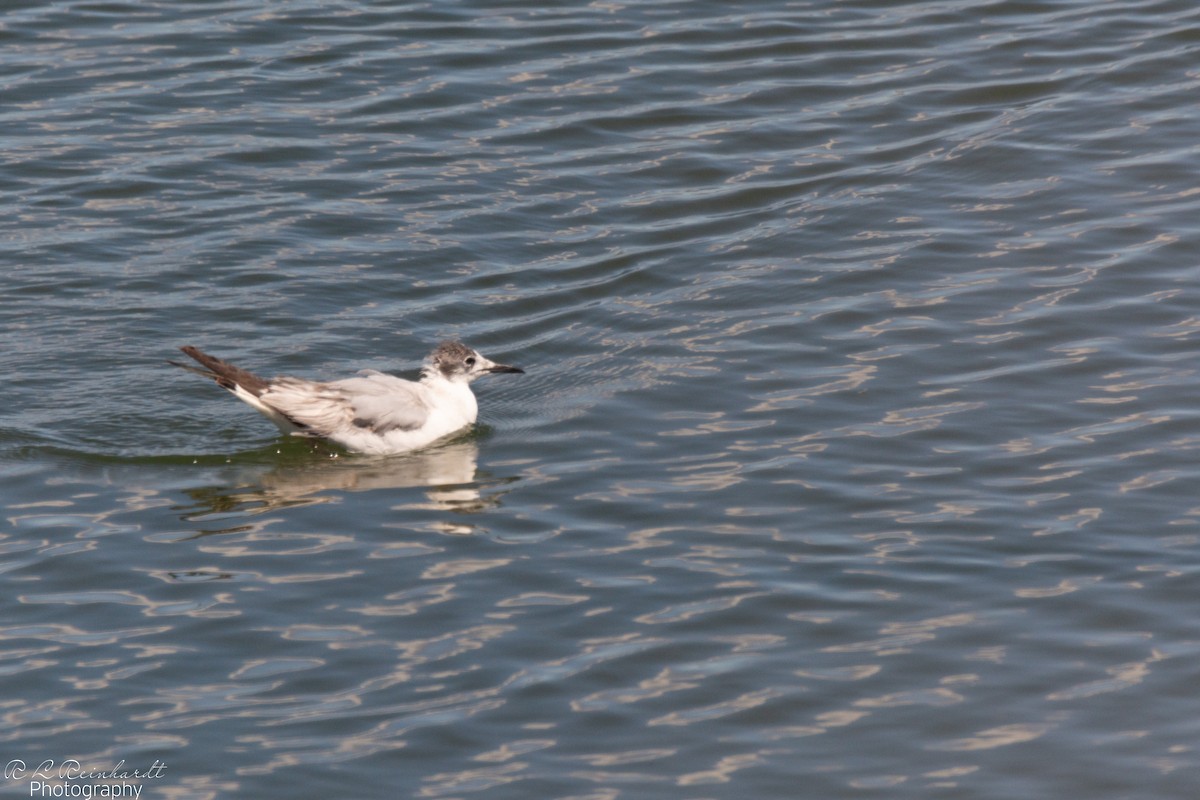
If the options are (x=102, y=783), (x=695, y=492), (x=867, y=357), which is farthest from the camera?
(x=867, y=357)

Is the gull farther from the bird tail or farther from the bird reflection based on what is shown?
the bird reflection

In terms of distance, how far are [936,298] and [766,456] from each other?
9.77ft

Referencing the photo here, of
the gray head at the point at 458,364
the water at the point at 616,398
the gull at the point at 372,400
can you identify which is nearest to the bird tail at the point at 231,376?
the gull at the point at 372,400

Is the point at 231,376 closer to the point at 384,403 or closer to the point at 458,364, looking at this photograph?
the point at 384,403

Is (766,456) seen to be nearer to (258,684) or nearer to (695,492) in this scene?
(695,492)

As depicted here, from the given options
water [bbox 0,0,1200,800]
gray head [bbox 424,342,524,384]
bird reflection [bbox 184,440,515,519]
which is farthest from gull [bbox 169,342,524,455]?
water [bbox 0,0,1200,800]

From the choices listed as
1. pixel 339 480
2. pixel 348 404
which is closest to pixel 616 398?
pixel 348 404

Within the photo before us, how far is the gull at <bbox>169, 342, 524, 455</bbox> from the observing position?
1128cm

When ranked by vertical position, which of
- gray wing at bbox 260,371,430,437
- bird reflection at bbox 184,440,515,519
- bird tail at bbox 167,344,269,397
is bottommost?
bird reflection at bbox 184,440,515,519

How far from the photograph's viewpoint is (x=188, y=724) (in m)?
7.90

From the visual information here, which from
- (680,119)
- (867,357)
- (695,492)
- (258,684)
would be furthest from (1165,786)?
(680,119)

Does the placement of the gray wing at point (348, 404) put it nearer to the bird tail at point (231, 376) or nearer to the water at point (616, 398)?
the bird tail at point (231, 376)

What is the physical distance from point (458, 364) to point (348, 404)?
875 millimetres

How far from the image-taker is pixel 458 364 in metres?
11.8
